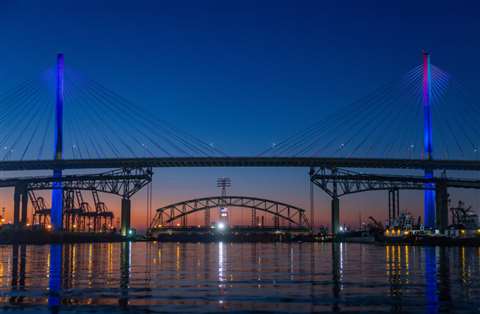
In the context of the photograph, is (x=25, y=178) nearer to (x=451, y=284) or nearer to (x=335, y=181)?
(x=335, y=181)

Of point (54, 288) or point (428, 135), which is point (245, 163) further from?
point (54, 288)

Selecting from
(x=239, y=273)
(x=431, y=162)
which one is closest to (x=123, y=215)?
(x=431, y=162)

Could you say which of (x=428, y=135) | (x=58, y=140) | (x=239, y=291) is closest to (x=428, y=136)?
(x=428, y=135)

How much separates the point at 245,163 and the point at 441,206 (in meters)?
44.4

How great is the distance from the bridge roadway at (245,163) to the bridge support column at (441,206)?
12.5m

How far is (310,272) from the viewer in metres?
41.9

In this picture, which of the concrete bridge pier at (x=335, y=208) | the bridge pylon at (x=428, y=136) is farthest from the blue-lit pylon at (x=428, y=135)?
Answer: the concrete bridge pier at (x=335, y=208)

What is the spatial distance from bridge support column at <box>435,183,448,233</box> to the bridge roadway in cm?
1251

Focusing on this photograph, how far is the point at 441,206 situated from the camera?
14512 centimetres

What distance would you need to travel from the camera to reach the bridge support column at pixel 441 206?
138m

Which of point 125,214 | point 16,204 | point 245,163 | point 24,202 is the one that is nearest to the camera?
point 245,163

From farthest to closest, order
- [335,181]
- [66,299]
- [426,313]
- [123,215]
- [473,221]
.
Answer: [473,221] → [123,215] → [335,181] → [66,299] → [426,313]

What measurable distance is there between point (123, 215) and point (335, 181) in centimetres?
4506

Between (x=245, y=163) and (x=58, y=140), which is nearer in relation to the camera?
(x=58, y=140)
